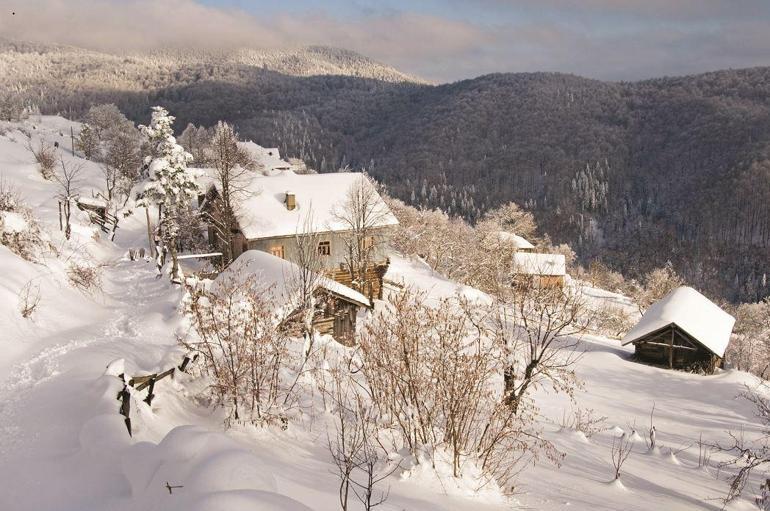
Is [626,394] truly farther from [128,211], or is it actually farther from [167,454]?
[128,211]

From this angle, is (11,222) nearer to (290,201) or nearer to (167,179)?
(290,201)

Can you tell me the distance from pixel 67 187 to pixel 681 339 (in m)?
43.4

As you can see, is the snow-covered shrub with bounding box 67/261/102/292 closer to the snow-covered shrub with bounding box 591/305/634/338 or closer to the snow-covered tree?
the snow-covered tree

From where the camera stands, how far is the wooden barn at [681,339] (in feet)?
106

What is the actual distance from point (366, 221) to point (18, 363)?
25.1 meters

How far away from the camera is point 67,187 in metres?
34.2

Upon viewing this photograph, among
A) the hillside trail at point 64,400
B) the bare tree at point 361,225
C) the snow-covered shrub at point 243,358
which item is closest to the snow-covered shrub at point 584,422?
the snow-covered shrub at point 243,358

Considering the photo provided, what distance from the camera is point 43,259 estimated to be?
17.8m

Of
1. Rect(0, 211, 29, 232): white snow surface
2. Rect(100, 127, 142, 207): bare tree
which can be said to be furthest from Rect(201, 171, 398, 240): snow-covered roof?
Rect(100, 127, 142, 207): bare tree

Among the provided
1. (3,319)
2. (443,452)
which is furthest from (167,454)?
(3,319)

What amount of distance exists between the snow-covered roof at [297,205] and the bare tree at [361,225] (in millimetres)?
119

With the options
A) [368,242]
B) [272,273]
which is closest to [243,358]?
[272,273]

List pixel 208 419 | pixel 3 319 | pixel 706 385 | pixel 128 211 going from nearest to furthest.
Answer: pixel 208 419
pixel 3 319
pixel 706 385
pixel 128 211

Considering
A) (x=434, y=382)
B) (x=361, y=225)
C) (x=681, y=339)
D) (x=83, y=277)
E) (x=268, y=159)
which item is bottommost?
(x=681, y=339)
